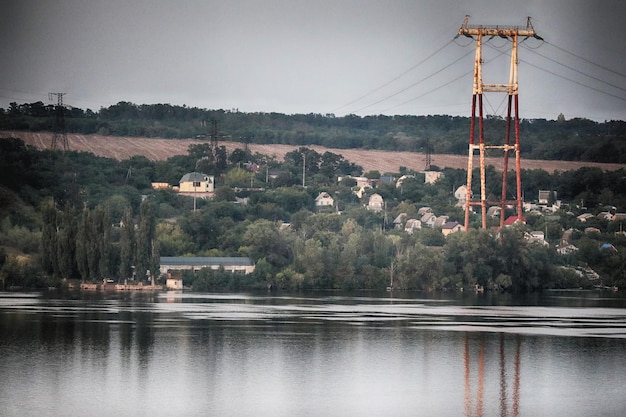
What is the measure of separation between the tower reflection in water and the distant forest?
2699 inches

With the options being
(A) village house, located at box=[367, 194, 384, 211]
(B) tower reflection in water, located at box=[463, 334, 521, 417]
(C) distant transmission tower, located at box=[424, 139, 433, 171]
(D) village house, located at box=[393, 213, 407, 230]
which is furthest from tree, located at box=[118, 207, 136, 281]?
(C) distant transmission tower, located at box=[424, 139, 433, 171]

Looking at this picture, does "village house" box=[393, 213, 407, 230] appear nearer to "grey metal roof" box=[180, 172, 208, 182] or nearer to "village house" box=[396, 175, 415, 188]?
"village house" box=[396, 175, 415, 188]

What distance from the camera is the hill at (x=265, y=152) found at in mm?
120250

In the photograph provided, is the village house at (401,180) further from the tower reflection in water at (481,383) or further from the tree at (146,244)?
the tower reflection in water at (481,383)

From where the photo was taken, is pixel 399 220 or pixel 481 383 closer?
pixel 481 383

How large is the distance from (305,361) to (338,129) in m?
130

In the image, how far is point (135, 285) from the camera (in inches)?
2835

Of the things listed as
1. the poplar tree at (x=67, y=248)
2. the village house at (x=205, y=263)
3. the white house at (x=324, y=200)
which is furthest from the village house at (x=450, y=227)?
the poplar tree at (x=67, y=248)

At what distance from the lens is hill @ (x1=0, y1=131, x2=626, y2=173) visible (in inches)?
4734

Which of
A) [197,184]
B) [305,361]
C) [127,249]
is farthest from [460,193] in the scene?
[305,361]

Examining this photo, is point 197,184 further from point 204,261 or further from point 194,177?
point 204,261

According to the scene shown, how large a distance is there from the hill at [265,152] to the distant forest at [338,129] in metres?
1.67

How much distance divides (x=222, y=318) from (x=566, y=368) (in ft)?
58.6

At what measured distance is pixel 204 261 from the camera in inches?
3108
